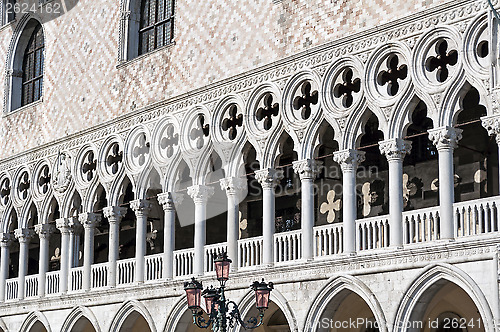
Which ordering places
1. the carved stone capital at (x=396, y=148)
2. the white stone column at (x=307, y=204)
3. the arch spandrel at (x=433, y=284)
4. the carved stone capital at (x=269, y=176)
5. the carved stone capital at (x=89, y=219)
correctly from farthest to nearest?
1. the carved stone capital at (x=89, y=219)
2. the carved stone capital at (x=269, y=176)
3. the white stone column at (x=307, y=204)
4. the carved stone capital at (x=396, y=148)
5. the arch spandrel at (x=433, y=284)

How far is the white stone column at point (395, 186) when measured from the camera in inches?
Answer: 476

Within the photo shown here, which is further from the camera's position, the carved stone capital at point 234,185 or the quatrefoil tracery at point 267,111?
the carved stone capital at point 234,185

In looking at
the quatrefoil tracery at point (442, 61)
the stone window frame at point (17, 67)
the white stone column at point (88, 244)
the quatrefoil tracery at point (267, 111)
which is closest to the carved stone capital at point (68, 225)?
the white stone column at point (88, 244)

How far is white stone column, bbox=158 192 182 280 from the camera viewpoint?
15.1m

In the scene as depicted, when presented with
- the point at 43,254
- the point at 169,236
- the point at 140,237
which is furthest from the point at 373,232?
the point at 43,254

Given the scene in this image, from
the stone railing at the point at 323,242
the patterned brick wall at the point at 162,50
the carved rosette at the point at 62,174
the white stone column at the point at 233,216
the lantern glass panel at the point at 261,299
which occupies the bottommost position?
the lantern glass panel at the point at 261,299

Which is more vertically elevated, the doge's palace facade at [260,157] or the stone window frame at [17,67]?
the stone window frame at [17,67]

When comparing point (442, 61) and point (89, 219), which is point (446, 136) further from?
point (89, 219)

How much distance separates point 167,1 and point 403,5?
523 centimetres

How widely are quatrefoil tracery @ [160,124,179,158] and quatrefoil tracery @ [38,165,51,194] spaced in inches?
127

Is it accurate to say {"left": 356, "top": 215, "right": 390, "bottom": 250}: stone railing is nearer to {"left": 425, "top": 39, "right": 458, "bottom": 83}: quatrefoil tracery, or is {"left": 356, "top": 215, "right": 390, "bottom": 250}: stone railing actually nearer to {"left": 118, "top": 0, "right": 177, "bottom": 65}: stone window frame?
{"left": 425, "top": 39, "right": 458, "bottom": 83}: quatrefoil tracery

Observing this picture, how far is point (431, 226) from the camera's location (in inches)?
483

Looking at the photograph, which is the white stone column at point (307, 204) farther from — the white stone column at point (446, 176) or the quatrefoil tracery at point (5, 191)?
the quatrefoil tracery at point (5, 191)

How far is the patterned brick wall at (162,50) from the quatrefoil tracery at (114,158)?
1.61 feet
